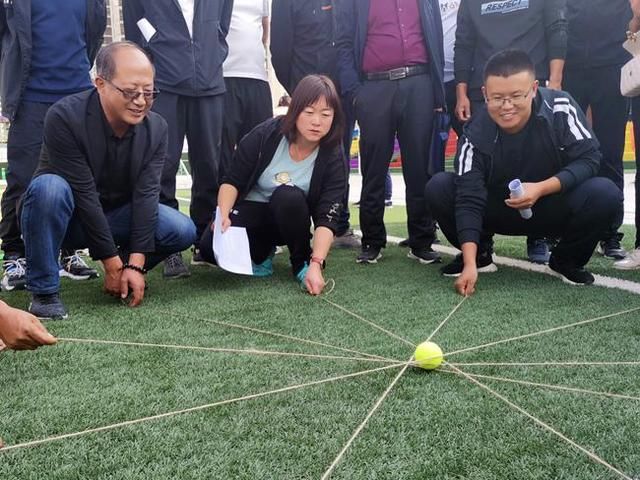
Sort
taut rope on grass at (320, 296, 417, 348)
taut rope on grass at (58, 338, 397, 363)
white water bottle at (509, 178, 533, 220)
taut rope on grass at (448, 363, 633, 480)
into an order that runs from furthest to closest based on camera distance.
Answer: white water bottle at (509, 178, 533, 220)
taut rope on grass at (320, 296, 417, 348)
taut rope on grass at (58, 338, 397, 363)
taut rope on grass at (448, 363, 633, 480)

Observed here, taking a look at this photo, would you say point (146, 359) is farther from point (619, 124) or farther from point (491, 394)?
point (619, 124)

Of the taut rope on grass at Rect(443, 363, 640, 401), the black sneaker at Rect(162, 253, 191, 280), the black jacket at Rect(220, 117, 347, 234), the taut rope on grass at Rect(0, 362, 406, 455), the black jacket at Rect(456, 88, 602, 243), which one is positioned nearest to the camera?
the taut rope on grass at Rect(0, 362, 406, 455)

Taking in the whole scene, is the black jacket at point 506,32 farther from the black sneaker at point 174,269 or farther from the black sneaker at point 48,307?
the black sneaker at point 48,307

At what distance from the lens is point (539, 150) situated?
109 inches

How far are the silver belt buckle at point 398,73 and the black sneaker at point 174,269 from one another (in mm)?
1452

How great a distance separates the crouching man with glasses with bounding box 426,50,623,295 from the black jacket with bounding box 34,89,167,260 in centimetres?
134

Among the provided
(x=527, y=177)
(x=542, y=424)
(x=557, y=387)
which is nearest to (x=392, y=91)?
(x=527, y=177)

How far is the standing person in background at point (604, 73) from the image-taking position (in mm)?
3352

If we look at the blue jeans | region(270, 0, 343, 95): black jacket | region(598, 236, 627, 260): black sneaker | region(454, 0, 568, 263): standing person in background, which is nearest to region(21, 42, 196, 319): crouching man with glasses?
the blue jeans

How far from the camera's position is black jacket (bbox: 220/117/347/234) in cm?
290

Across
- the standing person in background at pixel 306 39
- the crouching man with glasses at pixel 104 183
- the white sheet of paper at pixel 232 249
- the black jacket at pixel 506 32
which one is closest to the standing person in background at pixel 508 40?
the black jacket at pixel 506 32

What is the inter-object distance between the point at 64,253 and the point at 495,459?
257 centimetres

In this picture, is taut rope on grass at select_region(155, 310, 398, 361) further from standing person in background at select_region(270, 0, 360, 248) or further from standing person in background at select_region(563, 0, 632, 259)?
standing person in background at select_region(563, 0, 632, 259)

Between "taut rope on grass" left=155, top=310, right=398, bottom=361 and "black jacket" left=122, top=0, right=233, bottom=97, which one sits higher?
"black jacket" left=122, top=0, right=233, bottom=97
